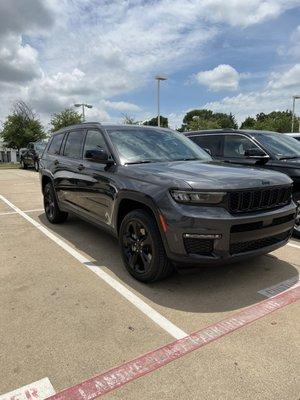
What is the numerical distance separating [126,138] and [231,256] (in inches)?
87.7

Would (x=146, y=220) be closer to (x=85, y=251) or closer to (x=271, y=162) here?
(x=85, y=251)

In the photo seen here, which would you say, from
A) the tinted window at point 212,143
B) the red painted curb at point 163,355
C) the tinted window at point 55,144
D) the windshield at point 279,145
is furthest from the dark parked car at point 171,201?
the tinted window at point 212,143

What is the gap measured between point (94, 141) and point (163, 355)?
3336mm

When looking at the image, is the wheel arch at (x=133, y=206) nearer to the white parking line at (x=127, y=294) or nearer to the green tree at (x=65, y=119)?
the white parking line at (x=127, y=294)

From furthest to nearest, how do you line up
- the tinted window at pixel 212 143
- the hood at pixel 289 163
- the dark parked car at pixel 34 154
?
the dark parked car at pixel 34 154 → the tinted window at pixel 212 143 → the hood at pixel 289 163

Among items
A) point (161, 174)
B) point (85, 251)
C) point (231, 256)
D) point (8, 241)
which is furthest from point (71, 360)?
point (8, 241)

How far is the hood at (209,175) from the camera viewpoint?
372cm

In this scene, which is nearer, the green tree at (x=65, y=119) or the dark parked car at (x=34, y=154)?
the dark parked car at (x=34, y=154)

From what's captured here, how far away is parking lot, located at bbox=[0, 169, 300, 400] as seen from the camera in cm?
259

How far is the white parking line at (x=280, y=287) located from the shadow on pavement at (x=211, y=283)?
6 cm

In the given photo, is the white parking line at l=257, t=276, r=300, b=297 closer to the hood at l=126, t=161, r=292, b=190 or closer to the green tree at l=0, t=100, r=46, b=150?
the hood at l=126, t=161, r=292, b=190

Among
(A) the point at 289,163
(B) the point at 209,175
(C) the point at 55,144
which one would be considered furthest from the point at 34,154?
(B) the point at 209,175

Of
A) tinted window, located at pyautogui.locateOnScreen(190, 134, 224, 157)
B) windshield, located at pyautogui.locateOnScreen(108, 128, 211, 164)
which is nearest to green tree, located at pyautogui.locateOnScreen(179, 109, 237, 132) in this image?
tinted window, located at pyautogui.locateOnScreen(190, 134, 224, 157)

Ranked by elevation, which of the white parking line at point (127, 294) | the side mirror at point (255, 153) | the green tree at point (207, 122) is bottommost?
the white parking line at point (127, 294)
